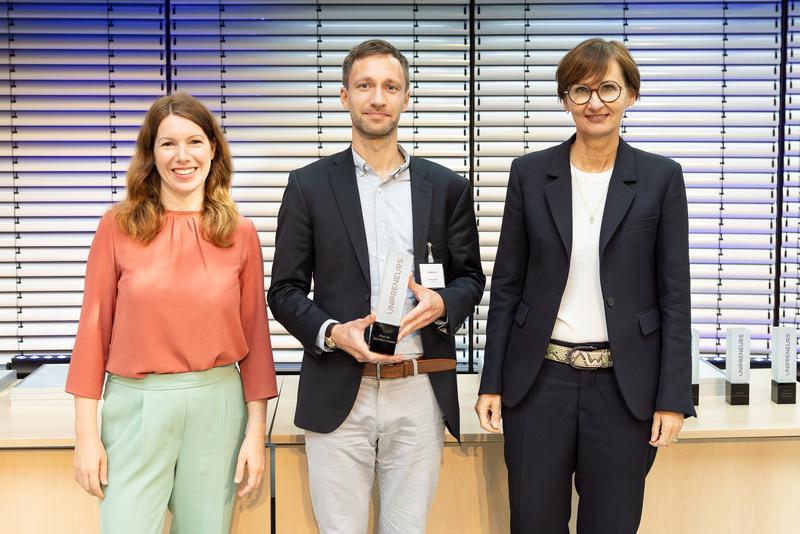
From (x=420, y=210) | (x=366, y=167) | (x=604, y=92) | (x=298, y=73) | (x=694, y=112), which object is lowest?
(x=420, y=210)

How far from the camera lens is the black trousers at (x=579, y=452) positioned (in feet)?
7.20

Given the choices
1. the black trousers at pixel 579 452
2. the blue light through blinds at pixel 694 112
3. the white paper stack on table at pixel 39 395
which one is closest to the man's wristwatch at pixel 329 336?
the black trousers at pixel 579 452

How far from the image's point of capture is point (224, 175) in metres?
2.29

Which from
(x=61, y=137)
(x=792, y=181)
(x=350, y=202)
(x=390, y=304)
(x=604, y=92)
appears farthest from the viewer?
(x=792, y=181)

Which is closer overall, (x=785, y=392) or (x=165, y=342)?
(x=165, y=342)

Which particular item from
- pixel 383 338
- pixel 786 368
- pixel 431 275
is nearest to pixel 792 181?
pixel 786 368

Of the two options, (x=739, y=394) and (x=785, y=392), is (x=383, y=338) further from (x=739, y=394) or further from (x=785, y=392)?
(x=785, y=392)

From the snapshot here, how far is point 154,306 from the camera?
208 centimetres

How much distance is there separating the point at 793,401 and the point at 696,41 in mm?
1914

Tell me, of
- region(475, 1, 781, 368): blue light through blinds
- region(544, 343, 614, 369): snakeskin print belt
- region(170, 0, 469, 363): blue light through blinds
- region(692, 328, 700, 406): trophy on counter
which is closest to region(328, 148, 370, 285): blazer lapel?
region(544, 343, 614, 369): snakeskin print belt

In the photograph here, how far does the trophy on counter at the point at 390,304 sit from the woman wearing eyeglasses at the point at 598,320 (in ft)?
1.40

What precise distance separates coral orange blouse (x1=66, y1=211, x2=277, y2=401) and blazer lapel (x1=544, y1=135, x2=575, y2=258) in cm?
95

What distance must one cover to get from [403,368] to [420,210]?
47 centimetres

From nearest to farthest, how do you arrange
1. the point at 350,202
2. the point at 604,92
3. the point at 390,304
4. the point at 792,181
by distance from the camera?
1. the point at 390,304
2. the point at 604,92
3. the point at 350,202
4. the point at 792,181
